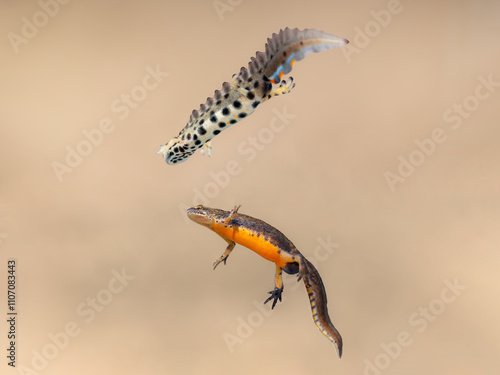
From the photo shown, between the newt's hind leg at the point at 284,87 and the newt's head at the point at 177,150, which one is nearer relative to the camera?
the newt's hind leg at the point at 284,87

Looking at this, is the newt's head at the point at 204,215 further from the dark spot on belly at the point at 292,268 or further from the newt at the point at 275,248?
the dark spot on belly at the point at 292,268

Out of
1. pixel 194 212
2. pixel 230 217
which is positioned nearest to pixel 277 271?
pixel 230 217

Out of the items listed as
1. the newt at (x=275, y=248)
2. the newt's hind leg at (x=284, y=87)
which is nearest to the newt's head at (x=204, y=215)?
the newt at (x=275, y=248)

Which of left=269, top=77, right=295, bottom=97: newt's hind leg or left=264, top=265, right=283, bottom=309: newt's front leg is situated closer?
left=269, top=77, right=295, bottom=97: newt's hind leg

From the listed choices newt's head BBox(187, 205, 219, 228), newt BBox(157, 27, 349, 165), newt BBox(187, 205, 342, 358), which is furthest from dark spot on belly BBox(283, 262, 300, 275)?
newt BBox(157, 27, 349, 165)

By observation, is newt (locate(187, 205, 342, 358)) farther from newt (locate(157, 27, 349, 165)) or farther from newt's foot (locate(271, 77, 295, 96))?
newt's foot (locate(271, 77, 295, 96))

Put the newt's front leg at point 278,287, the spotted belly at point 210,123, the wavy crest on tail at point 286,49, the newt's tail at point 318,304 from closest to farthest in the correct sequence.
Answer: the wavy crest on tail at point 286,49
the spotted belly at point 210,123
the newt's tail at point 318,304
the newt's front leg at point 278,287

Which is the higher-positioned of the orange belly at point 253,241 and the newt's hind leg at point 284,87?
the newt's hind leg at point 284,87
